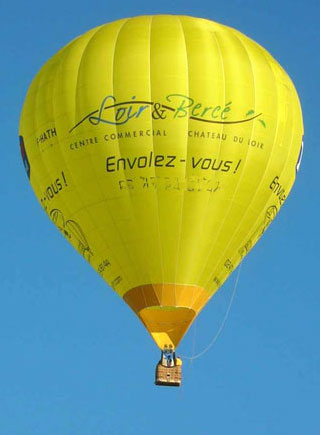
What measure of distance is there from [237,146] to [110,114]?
257cm

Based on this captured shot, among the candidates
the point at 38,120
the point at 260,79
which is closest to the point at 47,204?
the point at 38,120

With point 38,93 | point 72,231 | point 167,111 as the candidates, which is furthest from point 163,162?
point 38,93

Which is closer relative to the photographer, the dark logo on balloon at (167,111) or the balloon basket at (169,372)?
the balloon basket at (169,372)

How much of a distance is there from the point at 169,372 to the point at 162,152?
428 cm

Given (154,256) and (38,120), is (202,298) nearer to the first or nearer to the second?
(154,256)

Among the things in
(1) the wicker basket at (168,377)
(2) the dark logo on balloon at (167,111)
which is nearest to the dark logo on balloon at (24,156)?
(2) the dark logo on balloon at (167,111)

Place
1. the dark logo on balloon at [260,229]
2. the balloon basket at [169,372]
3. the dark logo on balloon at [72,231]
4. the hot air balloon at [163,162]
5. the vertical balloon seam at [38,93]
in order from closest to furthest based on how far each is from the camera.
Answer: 1. the balloon basket at [169,372]
2. the hot air balloon at [163,162]
3. the dark logo on balloon at [72,231]
4. the vertical balloon seam at [38,93]
5. the dark logo on balloon at [260,229]

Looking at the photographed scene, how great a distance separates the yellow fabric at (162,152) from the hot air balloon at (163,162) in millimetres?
20

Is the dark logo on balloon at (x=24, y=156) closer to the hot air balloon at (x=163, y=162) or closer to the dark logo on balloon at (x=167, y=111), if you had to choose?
the hot air balloon at (x=163, y=162)

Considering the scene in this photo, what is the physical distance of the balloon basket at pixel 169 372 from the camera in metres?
46.7

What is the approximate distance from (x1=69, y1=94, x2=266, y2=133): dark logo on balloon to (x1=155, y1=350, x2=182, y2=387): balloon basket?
15.5 feet

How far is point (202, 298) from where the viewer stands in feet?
156

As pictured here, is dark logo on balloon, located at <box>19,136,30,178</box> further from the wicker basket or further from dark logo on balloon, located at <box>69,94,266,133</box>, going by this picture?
the wicker basket

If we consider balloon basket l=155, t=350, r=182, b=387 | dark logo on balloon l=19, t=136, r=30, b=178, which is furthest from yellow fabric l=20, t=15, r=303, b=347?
balloon basket l=155, t=350, r=182, b=387
